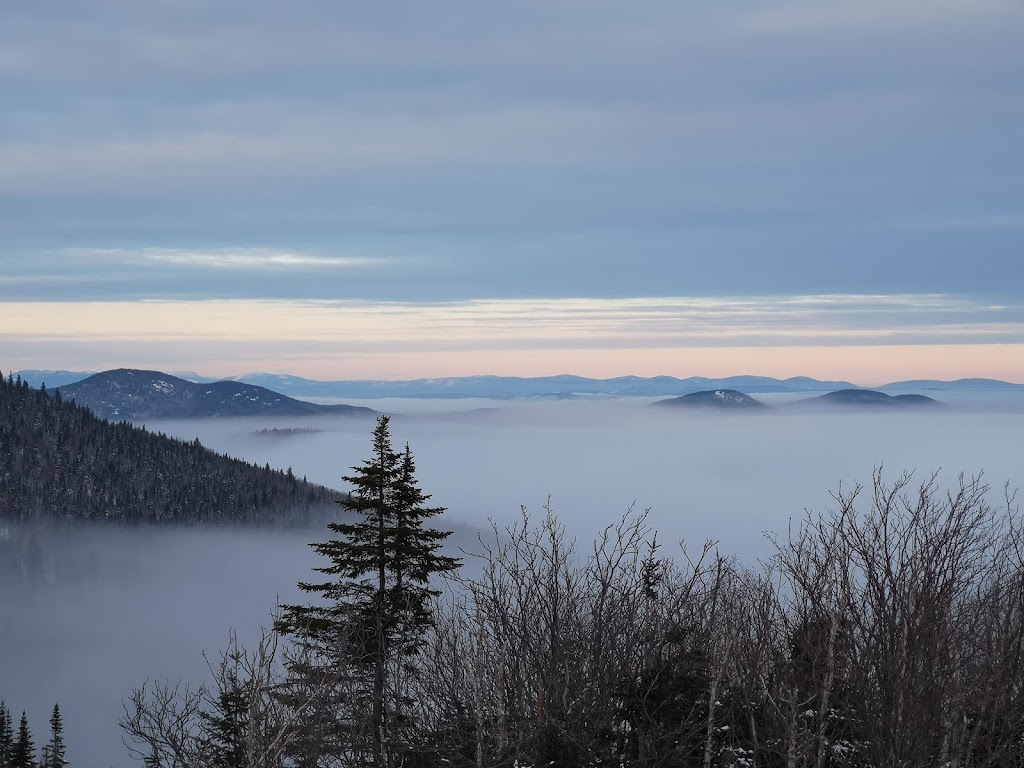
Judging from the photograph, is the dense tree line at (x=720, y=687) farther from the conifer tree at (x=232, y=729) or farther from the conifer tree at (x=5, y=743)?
the conifer tree at (x=5, y=743)

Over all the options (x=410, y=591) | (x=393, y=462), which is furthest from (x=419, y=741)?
(x=393, y=462)

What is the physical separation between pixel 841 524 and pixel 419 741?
13075 millimetres

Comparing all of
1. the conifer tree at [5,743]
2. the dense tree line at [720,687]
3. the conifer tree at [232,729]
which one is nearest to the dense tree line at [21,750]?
the conifer tree at [5,743]

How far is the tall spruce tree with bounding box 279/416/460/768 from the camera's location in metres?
28.8

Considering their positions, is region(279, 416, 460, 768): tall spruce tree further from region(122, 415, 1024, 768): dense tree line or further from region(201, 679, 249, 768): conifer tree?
region(201, 679, 249, 768): conifer tree

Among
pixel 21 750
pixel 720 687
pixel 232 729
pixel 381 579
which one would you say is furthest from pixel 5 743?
pixel 720 687

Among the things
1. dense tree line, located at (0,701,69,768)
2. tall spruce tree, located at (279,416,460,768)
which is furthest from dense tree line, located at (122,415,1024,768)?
dense tree line, located at (0,701,69,768)

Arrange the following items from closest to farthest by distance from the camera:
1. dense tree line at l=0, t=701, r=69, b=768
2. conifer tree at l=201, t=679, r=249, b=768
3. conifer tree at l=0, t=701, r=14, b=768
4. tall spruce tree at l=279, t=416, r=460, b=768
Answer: conifer tree at l=201, t=679, r=249, b=768 < tall spruce tree at l=279, t=416, r=460, b=768 < dense tree line at l=0, t=701, r=69, b=768 < conifer tree at l=0, t=701, r=14, b=768

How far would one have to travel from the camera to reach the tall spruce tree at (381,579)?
94.3 ft

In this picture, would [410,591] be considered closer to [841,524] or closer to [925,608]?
[841,524]

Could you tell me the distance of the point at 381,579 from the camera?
30.2m

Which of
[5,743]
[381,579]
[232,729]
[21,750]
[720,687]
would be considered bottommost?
[5,743]

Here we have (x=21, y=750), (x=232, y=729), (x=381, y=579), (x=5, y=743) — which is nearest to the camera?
(x=232, y=729)

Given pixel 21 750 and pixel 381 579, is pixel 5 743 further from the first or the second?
pixel 381 579
